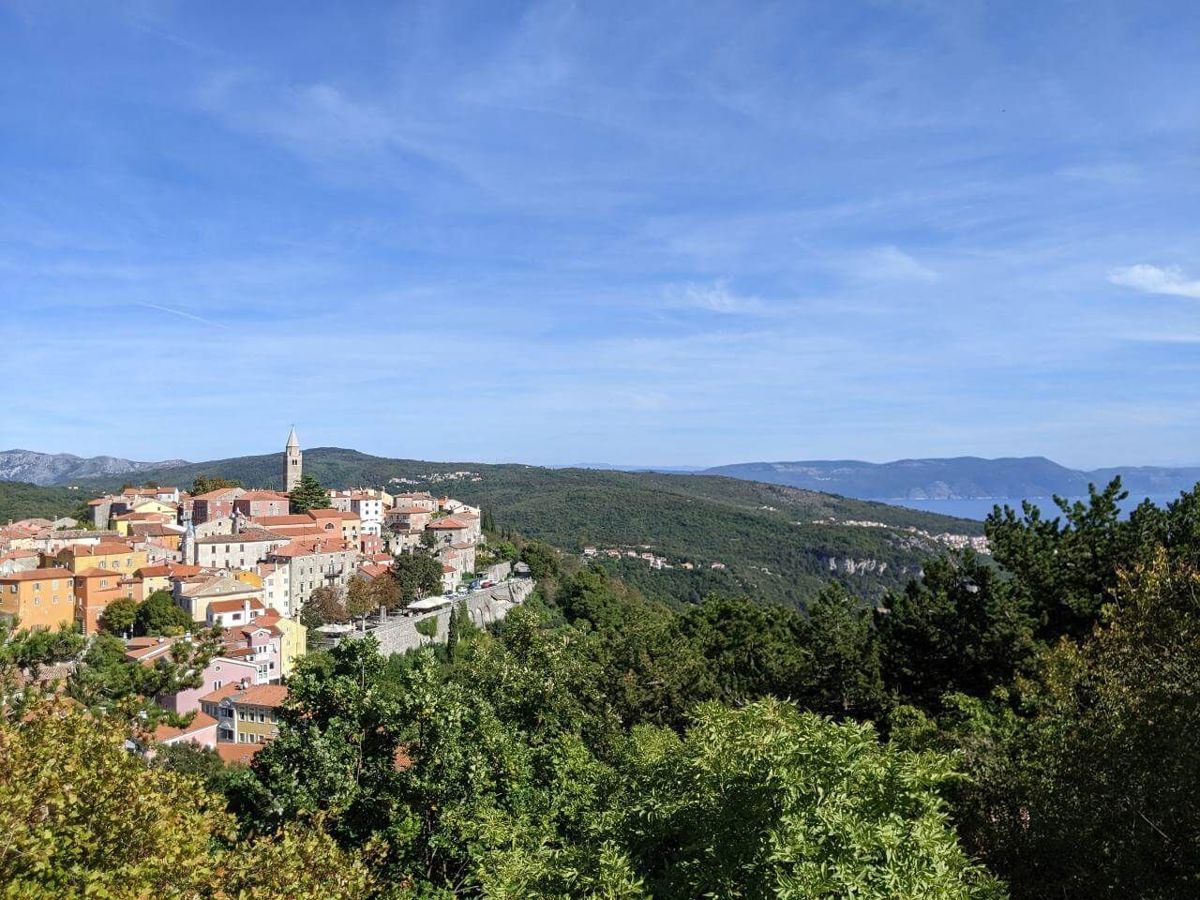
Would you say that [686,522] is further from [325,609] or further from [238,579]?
[238,579]

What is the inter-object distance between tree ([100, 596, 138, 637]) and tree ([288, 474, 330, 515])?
26.7 metres

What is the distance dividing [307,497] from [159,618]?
29.4m

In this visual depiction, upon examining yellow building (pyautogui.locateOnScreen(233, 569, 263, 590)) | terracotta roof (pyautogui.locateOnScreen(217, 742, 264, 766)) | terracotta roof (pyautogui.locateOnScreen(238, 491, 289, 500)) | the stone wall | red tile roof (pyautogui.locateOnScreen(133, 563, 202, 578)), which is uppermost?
terracotta roof (pyautogui.locateOnScreen(238, 491, 289, 500))

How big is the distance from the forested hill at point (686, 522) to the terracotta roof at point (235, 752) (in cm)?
5221

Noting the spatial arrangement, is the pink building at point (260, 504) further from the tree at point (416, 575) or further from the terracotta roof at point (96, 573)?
the terracotta roof at point (96, 573)

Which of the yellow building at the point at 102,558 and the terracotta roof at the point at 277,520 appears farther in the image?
the terracotta roof at the point at 277,520

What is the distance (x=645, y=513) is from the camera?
123 meters

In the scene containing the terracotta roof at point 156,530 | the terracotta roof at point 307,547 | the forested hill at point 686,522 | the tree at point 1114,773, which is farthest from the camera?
the forested hill at point 686,522

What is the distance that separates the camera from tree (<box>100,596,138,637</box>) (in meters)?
37.9

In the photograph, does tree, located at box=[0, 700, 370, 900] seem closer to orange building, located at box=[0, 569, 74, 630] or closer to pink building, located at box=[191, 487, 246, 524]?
orange building, located at box=[0, 569, 74, 630]

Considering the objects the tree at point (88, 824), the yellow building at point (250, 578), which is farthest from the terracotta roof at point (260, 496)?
the tree at point (88, 824)

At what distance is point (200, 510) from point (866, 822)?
63255mm

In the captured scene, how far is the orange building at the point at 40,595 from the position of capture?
37.6 metres

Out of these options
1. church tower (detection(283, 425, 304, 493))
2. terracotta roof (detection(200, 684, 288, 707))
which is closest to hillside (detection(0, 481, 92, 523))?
church tower (detection(283, 425, 304, 493))
